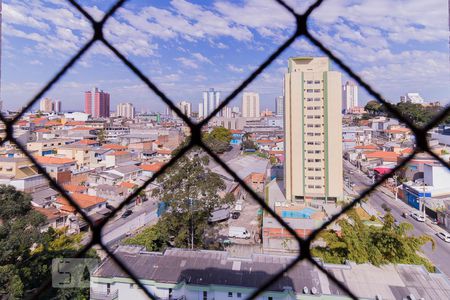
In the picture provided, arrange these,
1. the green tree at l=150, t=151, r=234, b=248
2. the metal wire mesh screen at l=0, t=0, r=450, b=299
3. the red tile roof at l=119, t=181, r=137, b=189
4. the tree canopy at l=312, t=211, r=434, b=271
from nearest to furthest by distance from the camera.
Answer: the metal wire mesh screen at l=0, t=0, r=450, b=299 → the tree canopy at l=312, t=211, r=434, b=271 → the green tree at l=150, t=151, r=234, b=248 → the red tile roof at l=119, t=181, r=137, b=189

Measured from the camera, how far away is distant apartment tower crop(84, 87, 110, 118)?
67.4 feet

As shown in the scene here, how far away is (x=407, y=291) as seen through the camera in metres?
2.92

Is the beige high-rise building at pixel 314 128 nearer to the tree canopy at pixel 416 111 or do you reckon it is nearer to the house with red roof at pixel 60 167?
the tree canopy at pixel 416 111

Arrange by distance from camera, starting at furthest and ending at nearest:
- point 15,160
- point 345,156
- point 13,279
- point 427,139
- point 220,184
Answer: point 345,156 → point 15,160 → point 220,184 → point 13,279 → point 427,139

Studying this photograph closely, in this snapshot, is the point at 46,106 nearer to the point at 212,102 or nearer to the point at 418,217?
the point at 418,217

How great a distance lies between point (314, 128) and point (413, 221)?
267 centimetres

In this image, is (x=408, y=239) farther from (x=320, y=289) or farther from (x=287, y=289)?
(x=287, y=289)

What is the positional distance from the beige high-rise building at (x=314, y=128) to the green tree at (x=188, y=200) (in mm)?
2194

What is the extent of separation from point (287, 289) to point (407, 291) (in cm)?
106

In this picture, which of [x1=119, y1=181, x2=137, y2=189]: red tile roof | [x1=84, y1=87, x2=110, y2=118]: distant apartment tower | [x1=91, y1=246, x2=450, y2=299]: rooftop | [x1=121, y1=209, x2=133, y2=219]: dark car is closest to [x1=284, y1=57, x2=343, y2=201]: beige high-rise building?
[x1=91, y1=246, x2=450, y2=299]: rooftop

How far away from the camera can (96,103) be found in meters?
20.9

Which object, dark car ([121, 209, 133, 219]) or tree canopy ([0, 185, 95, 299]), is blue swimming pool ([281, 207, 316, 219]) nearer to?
dark car ([121, 209, 133, 219])

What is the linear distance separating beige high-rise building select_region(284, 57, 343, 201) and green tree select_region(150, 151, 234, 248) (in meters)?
2.19

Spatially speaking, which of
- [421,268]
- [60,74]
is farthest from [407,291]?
[60,74]
